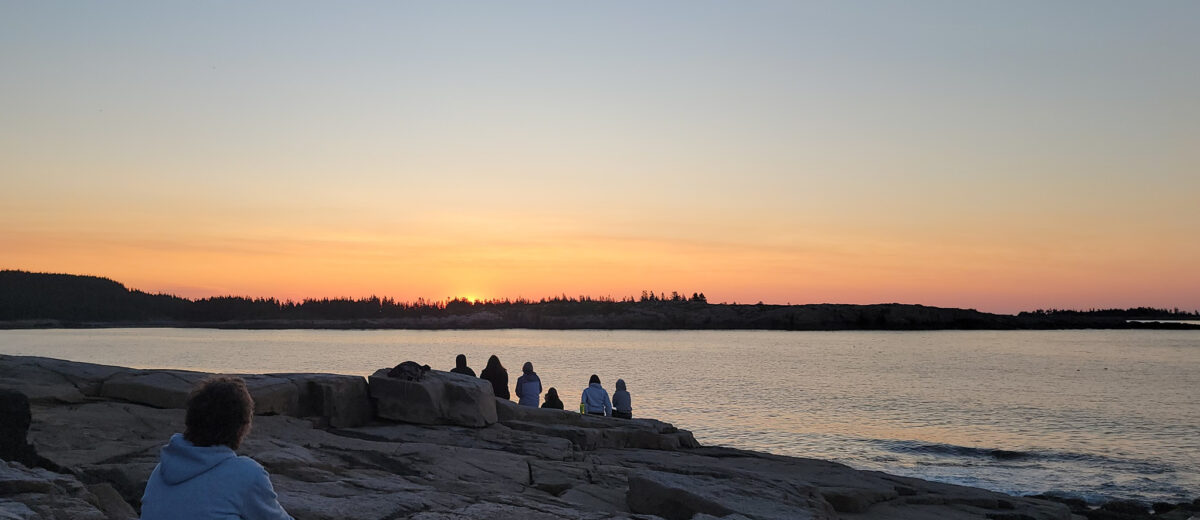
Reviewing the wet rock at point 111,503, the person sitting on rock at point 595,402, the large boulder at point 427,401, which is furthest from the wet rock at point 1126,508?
the wet rock at point 111,503

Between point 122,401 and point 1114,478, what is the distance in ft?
63.6

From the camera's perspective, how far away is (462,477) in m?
9.48

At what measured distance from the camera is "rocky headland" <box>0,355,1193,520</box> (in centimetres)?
745

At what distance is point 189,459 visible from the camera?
376cm

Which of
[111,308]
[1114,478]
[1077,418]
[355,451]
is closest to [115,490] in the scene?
[355,451]

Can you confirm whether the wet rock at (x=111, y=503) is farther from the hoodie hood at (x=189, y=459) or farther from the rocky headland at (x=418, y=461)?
the hoodie hood at (x=189, y=459)

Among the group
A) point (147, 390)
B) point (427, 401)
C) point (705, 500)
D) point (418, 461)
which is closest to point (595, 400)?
point (427, 401)

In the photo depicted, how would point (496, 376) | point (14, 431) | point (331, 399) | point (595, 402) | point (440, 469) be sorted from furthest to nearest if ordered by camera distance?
point (496, 376)
point (595, 402)
point (331, 399)
point (440, 469)
point (14, 431)

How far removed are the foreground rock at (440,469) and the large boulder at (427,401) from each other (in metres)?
0.04

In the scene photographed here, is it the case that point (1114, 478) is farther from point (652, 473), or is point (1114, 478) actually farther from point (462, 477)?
point (462, 477)

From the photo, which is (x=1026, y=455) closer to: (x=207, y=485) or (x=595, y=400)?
(x=595, y=400)

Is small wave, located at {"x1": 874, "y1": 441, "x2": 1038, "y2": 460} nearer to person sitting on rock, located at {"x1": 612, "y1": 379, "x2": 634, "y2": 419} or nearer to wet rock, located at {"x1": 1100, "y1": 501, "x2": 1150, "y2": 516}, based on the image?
wet rock, located at {"x1": 1100, "y1": 501, "x2": 1150, "y2": 516}

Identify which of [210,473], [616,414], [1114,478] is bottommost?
[1114,478]

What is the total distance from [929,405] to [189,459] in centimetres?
3512
